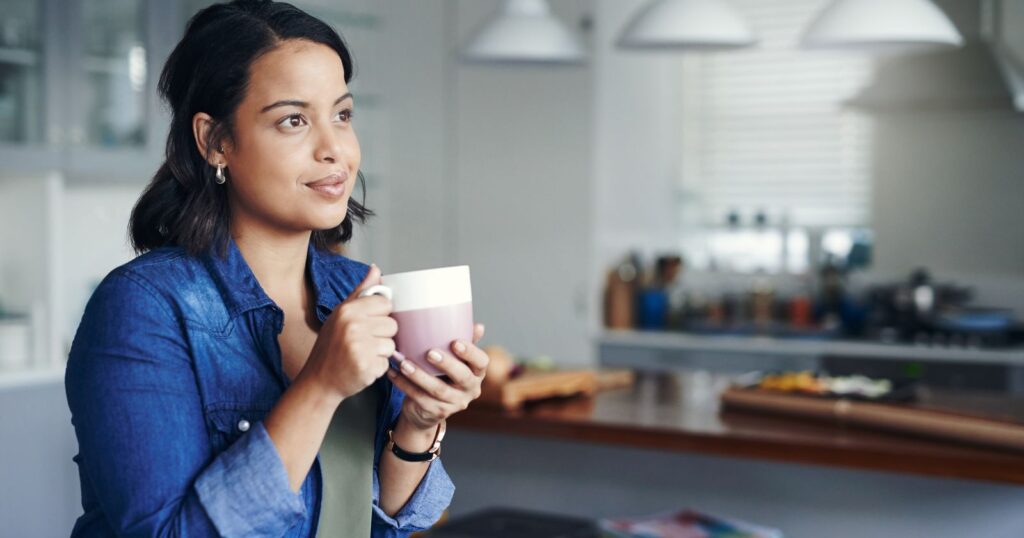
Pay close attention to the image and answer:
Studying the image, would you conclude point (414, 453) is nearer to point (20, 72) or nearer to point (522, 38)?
point (522, 38)

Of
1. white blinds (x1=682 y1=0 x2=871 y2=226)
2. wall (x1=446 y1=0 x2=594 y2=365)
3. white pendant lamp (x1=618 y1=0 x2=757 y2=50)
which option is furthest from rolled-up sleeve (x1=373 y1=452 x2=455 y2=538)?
white blinds (x1=682 y1=0 x2=871 y2=226)

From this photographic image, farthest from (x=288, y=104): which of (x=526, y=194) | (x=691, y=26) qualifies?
(x=526, y=194)

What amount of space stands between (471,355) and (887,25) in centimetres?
197

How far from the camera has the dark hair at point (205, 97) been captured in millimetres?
1166

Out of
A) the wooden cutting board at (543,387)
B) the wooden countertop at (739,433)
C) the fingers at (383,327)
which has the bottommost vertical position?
the wooden countertop at (739,433)

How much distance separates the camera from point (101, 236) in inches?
173

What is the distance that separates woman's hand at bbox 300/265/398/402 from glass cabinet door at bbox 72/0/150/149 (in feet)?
10.4

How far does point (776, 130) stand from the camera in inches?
218

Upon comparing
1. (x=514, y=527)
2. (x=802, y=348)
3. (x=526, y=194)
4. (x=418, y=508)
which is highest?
(x=526, y=194)

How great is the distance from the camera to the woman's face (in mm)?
1150

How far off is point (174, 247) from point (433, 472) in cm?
36

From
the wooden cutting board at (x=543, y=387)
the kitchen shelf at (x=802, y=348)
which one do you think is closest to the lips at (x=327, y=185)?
the wooden cutting board at (x=543, y=387)

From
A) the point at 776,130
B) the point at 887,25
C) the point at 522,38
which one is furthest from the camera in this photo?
the point at 776,130

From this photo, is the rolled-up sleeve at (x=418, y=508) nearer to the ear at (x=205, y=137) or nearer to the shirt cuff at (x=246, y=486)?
the shirt cuff at (x=246, y=486)
